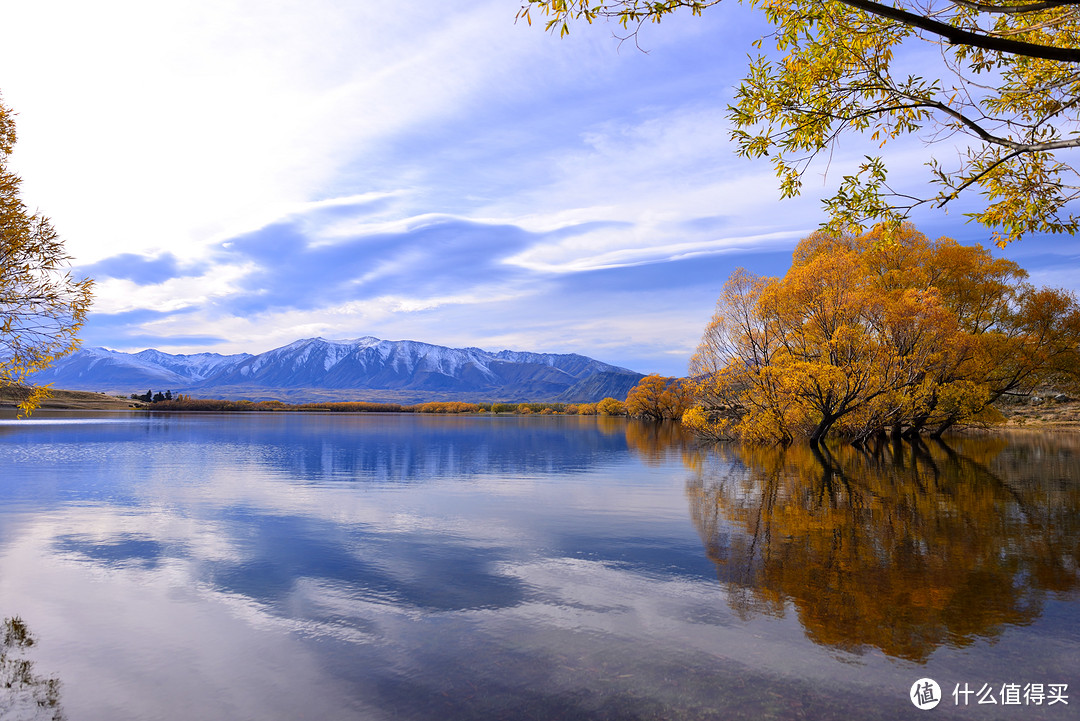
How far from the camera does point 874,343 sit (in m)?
35.1

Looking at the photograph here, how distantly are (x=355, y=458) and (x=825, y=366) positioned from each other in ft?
91.4

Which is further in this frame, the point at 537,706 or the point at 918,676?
the point at 918,676

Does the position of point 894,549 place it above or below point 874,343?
below

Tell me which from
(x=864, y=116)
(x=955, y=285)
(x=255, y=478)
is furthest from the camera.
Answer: (x=955, y=285)

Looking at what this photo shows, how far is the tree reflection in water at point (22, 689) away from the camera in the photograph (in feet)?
19.6

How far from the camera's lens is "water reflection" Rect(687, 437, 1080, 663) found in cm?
805

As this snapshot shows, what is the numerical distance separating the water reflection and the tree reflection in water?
8.55 meters

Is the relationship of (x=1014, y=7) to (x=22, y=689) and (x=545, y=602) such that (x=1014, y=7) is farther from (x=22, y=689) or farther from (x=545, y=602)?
(x=22, y=689)

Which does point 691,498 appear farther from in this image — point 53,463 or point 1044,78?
point 53,463

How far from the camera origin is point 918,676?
21.0 feet

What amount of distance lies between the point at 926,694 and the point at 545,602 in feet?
16.5

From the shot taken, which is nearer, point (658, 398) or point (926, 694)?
point (926, 694)

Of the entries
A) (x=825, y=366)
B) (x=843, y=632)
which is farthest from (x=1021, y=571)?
(x=825, y=366)

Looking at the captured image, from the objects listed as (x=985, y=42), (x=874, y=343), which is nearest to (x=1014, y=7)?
(x=985, y=42)
